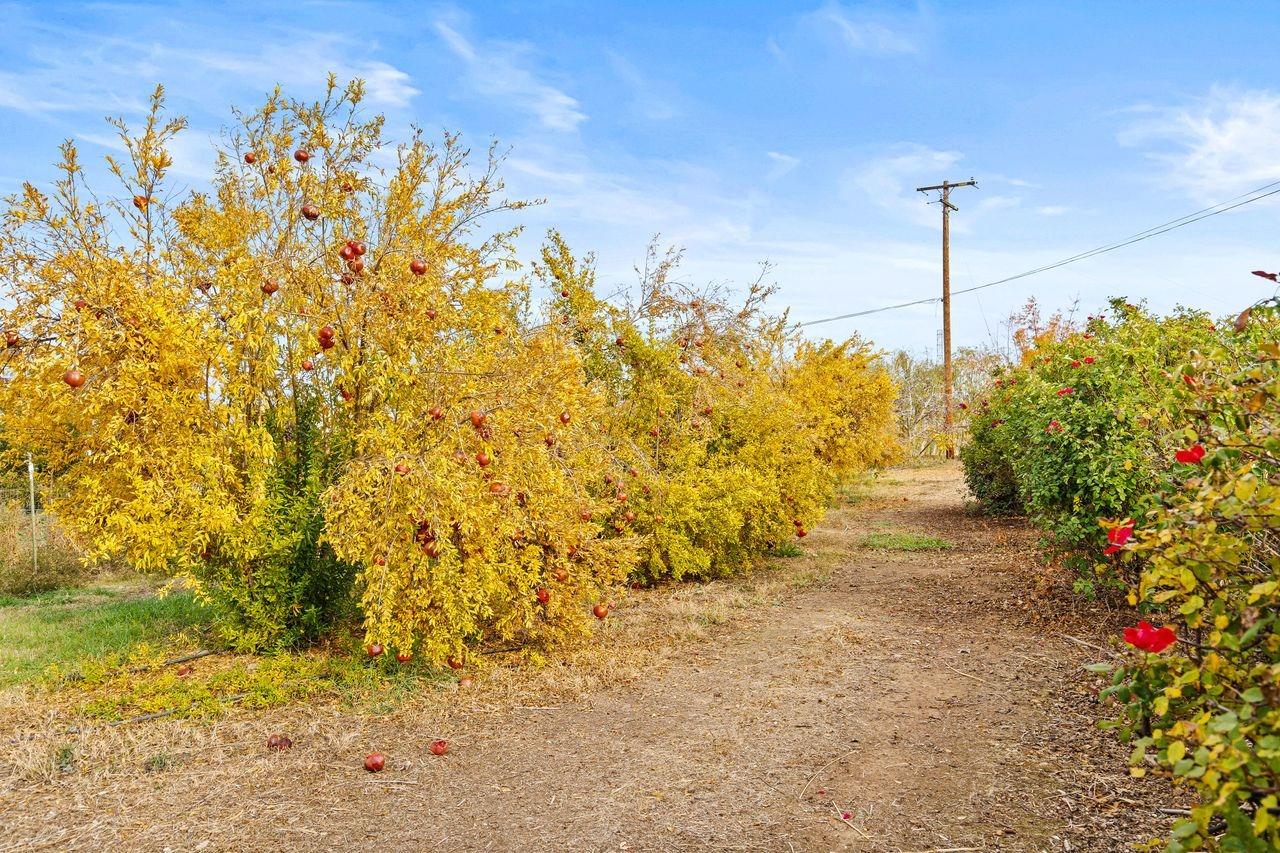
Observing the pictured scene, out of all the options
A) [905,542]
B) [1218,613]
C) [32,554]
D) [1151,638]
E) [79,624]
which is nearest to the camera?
[1151,638]

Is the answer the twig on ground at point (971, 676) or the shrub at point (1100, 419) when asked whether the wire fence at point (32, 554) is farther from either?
the shrub at point (1100, 419)

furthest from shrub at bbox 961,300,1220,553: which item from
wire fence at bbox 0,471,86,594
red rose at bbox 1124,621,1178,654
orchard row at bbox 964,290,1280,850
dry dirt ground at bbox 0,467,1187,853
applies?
wire fence at bbox 0,471,86,594

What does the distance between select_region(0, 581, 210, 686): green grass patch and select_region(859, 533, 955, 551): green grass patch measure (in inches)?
314

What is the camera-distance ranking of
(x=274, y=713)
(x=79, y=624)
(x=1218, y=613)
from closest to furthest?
(x=1218, y=613), (x=274, y=713), (x=79, y=624)

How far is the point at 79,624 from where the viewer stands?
7.89 metres

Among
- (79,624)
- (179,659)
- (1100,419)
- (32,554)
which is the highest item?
(1100,419)

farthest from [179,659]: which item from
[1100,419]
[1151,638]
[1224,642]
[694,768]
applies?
[1100,419]

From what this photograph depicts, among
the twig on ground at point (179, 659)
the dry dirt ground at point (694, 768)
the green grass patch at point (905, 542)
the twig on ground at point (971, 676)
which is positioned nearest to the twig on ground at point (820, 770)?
the dry dirt ground at point (694, 768)

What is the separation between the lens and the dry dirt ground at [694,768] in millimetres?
3453

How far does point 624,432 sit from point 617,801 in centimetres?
509

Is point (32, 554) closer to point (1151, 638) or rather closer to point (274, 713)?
point (274, 713)

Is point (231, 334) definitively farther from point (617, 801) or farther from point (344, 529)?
point (617, 801)

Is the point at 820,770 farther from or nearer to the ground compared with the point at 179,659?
nearer to the ground

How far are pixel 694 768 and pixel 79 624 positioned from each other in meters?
6.80
